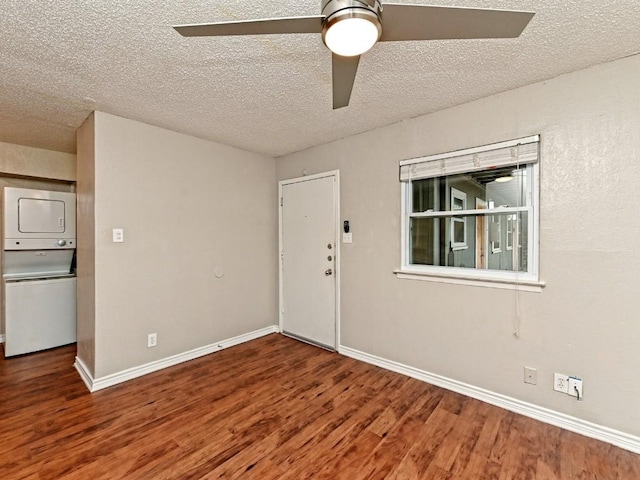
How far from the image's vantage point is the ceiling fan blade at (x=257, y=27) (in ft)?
3.63

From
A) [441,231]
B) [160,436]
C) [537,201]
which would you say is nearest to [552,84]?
[537,201]

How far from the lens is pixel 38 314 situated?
3.39m

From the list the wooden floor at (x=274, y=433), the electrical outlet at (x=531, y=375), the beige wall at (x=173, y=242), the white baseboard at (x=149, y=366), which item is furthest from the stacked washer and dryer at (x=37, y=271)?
the electrical outlet at (x=531, y=375)

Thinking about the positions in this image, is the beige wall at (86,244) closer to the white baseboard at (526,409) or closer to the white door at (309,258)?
the white door at (309,258)

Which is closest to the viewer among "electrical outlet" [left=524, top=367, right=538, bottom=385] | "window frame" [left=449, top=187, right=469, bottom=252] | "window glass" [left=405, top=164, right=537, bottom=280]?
"electrical outlet" [left=524, top=367, right=538, bottom=385]

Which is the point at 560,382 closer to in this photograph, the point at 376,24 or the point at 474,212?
the point at 474,212

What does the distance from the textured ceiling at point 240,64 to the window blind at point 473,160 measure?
0.41 m

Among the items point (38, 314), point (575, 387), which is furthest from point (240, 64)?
point (38, 314)

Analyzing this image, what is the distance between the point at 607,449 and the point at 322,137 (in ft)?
10.8

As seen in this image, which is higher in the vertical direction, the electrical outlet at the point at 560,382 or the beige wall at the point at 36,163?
the beige wall at the point at 36,163

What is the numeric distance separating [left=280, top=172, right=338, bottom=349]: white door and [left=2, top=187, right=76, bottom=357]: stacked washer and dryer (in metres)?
2.55

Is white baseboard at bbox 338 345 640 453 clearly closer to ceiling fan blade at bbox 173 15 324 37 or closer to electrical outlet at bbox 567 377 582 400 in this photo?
electrical outlet at bbox 567 377 582 400

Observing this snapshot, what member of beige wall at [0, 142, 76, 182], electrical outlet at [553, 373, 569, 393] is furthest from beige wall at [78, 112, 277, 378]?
electrical outlet at [553, 373, 569, 393]

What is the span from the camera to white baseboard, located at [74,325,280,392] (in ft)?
8.52
